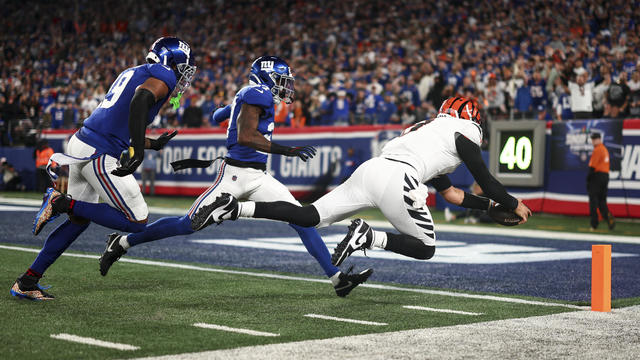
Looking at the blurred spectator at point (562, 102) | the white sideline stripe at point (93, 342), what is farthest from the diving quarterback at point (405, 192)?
the blurred spectator at point (562, 102)

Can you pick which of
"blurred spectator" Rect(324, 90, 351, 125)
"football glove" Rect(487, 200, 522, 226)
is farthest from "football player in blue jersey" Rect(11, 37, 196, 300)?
"blurred spectator" Rect(324, 90, 351, 125)

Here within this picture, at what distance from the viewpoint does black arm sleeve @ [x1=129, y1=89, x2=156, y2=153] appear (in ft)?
19.2

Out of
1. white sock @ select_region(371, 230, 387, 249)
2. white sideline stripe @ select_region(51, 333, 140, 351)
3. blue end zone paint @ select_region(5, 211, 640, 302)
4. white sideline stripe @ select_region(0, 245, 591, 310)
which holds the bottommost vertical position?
blue end zone paint @ select_region(5, 211, 640, 302)

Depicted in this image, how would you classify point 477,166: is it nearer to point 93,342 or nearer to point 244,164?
point 244,164

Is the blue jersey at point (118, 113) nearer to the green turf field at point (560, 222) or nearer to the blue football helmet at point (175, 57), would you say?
the blue football helmet at point (175, 57)

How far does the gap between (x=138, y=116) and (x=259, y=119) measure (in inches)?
47.9

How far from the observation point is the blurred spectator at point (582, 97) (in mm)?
15844

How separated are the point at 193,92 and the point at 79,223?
18643 millimetres

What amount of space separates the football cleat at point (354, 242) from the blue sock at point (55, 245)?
199 centimetres

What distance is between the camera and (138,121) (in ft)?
19.1

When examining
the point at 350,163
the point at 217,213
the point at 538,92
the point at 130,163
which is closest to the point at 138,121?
the point at 130,163

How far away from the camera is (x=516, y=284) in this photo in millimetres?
7902

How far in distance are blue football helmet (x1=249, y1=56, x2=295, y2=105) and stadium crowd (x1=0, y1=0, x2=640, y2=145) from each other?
10.2 m

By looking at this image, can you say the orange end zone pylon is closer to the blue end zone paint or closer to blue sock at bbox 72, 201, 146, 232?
the blue end zone paint
